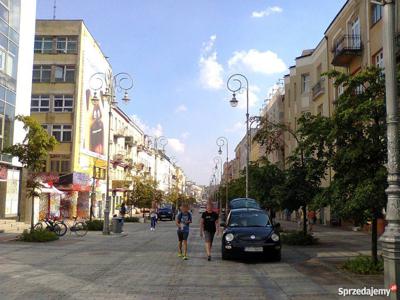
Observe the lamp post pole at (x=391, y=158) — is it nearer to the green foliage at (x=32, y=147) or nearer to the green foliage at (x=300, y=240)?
the green foliage at (x=300, y=240)

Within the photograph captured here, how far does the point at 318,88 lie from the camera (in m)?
39.3

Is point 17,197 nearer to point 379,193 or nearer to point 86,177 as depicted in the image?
point 86,177

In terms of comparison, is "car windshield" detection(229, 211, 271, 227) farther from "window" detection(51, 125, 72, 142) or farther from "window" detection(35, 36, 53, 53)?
"window" detection(35, 36, 53, 53)

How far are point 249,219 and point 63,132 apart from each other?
3686 centimetres

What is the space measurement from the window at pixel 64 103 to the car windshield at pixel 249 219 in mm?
36486

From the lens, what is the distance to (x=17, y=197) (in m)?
33.5

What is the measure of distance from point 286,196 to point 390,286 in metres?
14.1

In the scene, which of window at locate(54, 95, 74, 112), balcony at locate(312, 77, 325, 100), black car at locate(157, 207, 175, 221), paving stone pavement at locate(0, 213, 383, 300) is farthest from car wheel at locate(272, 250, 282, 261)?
black car at locate(157, 207, 175, 221)

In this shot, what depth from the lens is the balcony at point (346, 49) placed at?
2928 cm

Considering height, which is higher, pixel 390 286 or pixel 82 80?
pixel 82 80

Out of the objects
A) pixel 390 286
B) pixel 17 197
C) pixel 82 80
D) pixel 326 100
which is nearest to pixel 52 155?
pixel 82 80

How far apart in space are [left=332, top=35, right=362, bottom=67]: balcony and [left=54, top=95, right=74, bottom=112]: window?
27.7m

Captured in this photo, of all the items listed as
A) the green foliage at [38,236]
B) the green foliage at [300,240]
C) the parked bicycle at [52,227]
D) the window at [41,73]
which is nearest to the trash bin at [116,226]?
the parked bicycle at [52,227]

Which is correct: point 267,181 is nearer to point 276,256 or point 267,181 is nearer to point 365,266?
point 276,256
